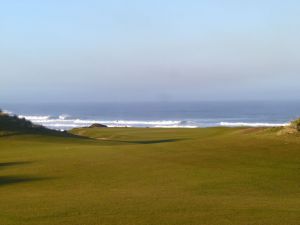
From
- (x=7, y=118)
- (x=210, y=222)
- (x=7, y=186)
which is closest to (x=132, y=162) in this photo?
(x=7, y=186)

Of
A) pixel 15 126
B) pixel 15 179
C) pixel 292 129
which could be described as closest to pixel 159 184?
pixel 15 179

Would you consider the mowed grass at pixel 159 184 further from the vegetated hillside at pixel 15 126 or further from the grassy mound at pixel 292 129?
the vegetated hillside at pixel 15 126

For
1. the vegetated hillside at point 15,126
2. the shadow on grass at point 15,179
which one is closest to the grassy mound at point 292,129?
the shadow on grass at point 15,179

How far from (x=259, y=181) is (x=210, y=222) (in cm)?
649

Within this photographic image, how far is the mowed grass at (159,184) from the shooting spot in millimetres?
11844

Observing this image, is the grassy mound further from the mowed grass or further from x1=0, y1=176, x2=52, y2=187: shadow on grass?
x1=0, y1=176, x2=52, y2=187: shadow on grass

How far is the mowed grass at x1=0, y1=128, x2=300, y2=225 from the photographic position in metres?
11.8

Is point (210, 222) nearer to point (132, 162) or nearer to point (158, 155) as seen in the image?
point (132, 162)

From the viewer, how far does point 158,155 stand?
23969 mm

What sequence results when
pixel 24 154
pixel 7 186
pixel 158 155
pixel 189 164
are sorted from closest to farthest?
pixel 7 186 → pixel 189 164 → pixel 158 155 → pixel 24 154

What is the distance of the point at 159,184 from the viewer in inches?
665

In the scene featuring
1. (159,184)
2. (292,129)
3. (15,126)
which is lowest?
(159,184)

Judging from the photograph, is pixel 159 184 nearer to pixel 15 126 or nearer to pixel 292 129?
pixel 292 129

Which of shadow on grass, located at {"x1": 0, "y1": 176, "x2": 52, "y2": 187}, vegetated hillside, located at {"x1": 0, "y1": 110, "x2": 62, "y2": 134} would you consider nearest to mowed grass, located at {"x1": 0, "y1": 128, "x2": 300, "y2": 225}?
shadow on grass, located at {"x1": 0, "y1": 176, "x2": 52, "y2": 187}
